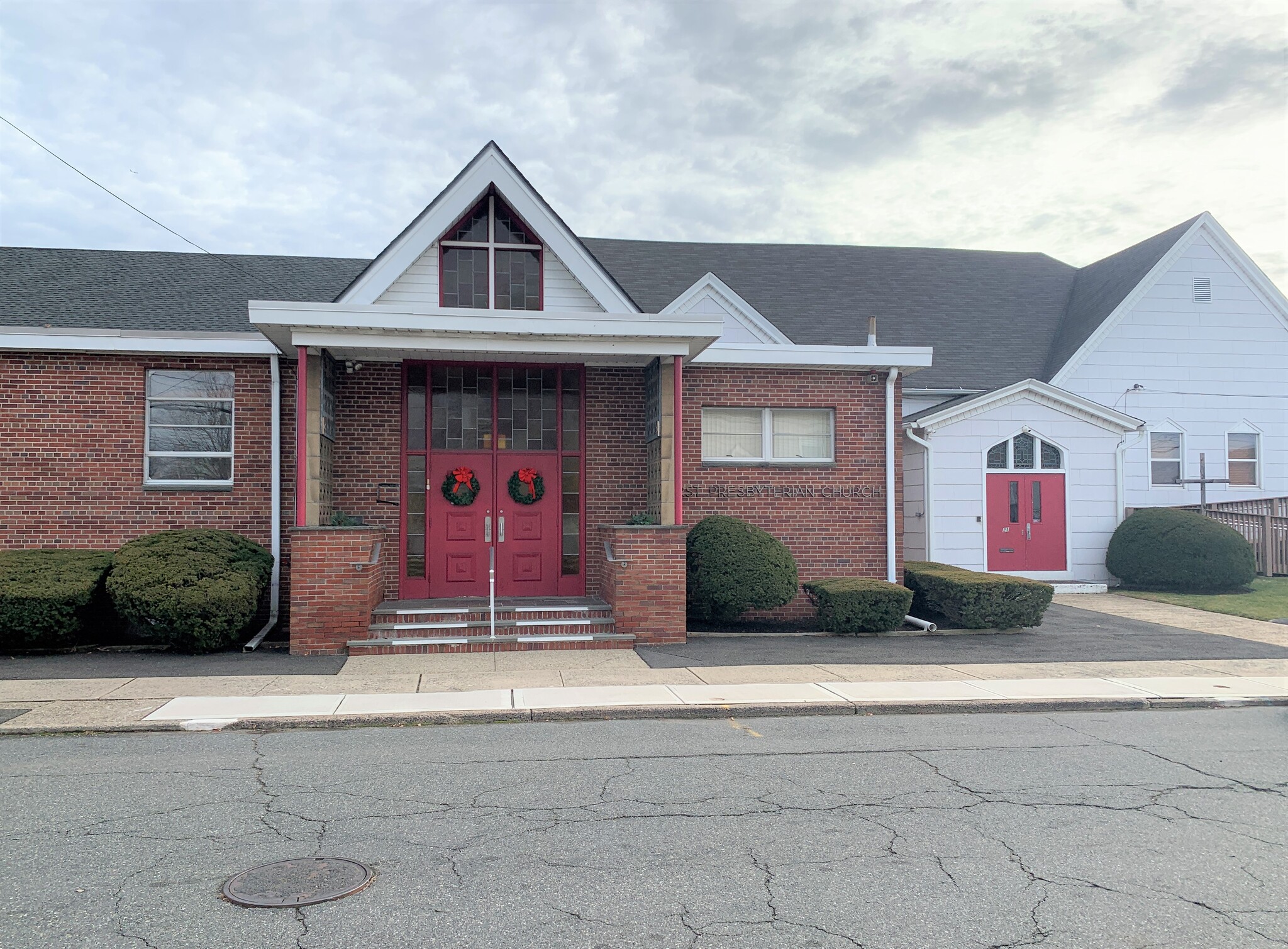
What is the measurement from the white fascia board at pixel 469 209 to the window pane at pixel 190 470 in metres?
3.04

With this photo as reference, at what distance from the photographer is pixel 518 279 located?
14.3m

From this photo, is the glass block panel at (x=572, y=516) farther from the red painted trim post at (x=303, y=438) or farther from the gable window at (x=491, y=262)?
the red painted trim post at (x=303, y=438)

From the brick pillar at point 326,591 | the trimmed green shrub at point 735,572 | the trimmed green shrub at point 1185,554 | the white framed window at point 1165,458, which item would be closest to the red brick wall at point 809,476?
the trimmed green shrub at point 735,572

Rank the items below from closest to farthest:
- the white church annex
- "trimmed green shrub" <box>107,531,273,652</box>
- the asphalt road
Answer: the asphalt road, "trimmed green shrub" <box>107,531,273,652</box>, the white church annex

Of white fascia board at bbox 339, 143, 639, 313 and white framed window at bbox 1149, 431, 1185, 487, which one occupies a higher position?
white fascia board at bbox 339, 143, 639, 313

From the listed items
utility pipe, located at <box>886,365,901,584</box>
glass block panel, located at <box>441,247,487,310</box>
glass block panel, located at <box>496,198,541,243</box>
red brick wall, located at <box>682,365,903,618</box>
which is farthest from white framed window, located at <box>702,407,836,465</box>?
glass block panel, located at <box>441,247,487,310</box>

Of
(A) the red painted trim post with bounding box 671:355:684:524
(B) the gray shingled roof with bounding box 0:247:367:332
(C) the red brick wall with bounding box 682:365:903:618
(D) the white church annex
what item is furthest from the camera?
(D) the white church annex

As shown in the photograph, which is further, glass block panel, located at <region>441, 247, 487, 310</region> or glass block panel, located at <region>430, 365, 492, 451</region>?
glass block panel, located at <region>430, 365, 492, 451</region>

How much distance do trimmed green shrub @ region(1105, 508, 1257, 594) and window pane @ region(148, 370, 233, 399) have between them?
16.5 metres

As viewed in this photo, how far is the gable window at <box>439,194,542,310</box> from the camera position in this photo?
1419cm

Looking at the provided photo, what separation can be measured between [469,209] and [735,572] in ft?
21.5

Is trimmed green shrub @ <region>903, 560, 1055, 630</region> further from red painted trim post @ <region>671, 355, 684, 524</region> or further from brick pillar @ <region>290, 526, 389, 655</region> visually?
brick pillar @ <region>290, 526, 389, 655</region>

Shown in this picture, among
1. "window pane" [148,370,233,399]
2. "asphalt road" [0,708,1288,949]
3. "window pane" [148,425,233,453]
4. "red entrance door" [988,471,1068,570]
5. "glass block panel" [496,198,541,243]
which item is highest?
"glass block panel" [496,198,541,243]

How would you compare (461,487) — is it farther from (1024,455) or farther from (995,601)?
(1024,455)
